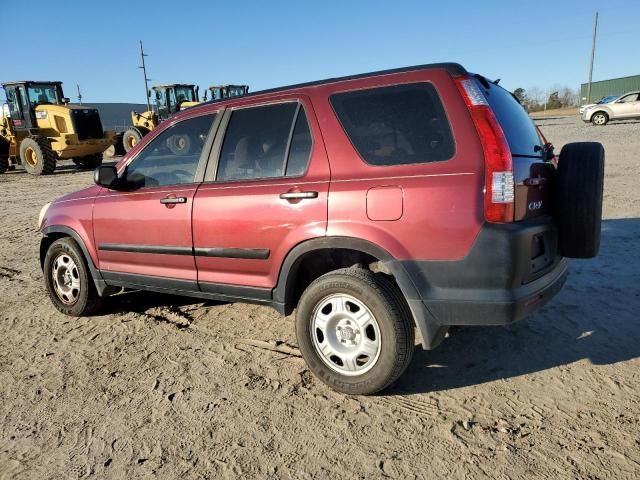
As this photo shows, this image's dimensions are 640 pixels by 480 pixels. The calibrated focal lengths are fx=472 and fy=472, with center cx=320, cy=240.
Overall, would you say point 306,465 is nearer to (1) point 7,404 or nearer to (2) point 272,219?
(2) point 272,219

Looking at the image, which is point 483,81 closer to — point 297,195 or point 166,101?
point 297,195

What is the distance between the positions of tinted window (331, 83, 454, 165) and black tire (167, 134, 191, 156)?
1.37 m

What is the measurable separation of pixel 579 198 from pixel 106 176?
329cm

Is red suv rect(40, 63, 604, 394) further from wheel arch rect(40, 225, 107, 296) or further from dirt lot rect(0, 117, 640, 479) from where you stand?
wheel arch rect(40, 225, 107, 296)

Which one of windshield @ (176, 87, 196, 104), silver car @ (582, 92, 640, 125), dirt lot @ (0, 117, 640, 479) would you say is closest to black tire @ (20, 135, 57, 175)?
windshield @ (176, 87, 196, 104)

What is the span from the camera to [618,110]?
25516mm

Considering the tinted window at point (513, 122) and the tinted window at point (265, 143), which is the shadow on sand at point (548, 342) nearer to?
the tinted window at point (513, 122)

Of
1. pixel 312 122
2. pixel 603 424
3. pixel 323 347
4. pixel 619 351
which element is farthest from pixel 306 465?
pixel 619 351

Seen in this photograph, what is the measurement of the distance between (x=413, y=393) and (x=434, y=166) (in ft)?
4.41

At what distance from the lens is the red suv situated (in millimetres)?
2432

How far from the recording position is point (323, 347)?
9.52ft

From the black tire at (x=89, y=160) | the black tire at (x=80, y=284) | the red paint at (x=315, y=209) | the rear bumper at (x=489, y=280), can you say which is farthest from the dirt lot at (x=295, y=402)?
the black tire at (x=89, y=160)

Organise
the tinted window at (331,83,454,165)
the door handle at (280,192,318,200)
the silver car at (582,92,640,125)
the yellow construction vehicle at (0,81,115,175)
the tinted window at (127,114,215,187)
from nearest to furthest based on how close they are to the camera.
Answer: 1. the tinted window at (331,83,454,165)
2. the door handle at (280,192,318,200)
3. the tinted window at (127,114,215,187)
4. the yellow construction vehicle at (0,81,115,175)
5. the silver car at (582,92,640,125)

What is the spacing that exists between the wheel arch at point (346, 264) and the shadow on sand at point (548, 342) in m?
0.49
